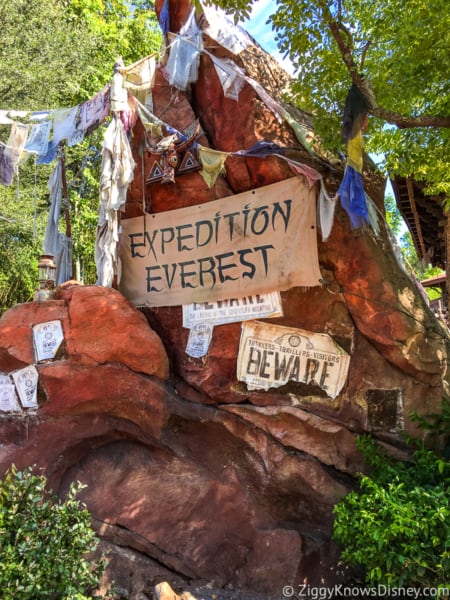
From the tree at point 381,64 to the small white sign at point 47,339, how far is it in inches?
146

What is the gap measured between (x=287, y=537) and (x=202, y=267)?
3.08m

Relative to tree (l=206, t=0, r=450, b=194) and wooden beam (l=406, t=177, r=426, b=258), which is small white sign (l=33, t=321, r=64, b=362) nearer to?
tree (l=206, t=0, r=450, b=194)

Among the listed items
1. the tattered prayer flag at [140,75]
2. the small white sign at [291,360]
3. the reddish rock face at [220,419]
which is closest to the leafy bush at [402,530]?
the reddish rock face at [220,419]

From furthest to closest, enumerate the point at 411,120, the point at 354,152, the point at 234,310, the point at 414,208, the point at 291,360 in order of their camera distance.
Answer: the point at 414,208
the point at 234,310
the point at 291,360
the point at 354,152
the point at 411,120

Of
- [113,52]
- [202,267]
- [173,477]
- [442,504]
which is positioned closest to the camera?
[442,504]

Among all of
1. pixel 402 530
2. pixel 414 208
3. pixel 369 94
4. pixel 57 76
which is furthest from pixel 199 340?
pixel 57 76

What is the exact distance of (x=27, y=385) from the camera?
208 inches

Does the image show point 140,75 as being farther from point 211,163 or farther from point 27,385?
point 27,385

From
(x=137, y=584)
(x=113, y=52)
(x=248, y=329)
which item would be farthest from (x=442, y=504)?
(x=113, y=52)

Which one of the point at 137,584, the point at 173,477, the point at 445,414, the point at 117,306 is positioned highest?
the point at 117,306

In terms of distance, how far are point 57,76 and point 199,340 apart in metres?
9.01

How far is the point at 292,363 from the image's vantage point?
5.44 m

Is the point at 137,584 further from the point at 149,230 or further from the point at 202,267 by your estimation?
the point at 149,230

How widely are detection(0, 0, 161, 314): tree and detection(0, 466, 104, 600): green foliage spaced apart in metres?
6.77
